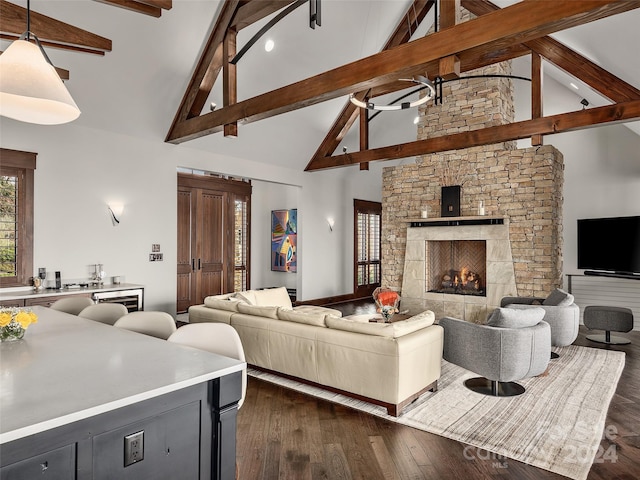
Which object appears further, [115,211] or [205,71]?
[115,211]

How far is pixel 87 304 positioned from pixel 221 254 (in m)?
5.34

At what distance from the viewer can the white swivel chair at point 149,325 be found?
283 cm

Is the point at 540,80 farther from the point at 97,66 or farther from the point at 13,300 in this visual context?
the point at 13,300

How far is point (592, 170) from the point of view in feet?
24.8

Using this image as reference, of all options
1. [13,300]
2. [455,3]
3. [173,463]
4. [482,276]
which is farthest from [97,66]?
[482,276]

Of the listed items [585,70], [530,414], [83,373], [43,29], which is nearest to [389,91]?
[585,70]

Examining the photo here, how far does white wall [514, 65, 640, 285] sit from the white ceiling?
0.45 m

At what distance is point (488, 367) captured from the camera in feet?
12.0

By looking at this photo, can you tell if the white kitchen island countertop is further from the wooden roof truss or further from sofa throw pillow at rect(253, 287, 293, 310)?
sofa throw pillow at rect(253, 287, 293, 310)

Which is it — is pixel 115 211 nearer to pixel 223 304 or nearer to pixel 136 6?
pixel 223 304

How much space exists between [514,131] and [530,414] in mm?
4057

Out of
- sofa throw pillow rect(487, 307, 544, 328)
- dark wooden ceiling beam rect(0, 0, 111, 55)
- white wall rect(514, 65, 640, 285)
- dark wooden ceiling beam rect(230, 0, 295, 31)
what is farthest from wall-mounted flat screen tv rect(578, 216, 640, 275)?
dark wooden ceiling beam rect(0, 0, 111, 55)

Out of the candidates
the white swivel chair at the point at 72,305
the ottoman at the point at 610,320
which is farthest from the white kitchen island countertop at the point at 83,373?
the ottoman at the point at 610,320

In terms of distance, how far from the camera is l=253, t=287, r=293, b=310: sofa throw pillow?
5.86m
